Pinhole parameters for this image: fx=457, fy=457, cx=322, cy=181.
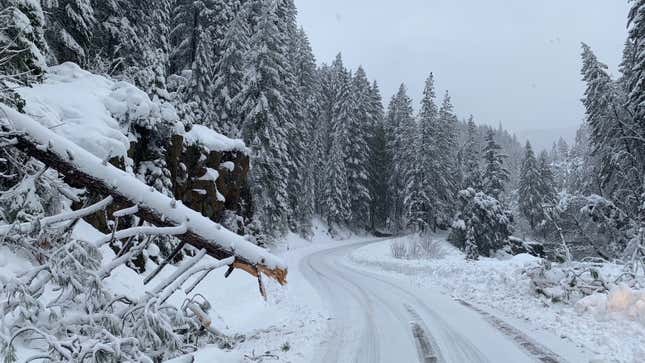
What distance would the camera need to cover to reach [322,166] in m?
51.7

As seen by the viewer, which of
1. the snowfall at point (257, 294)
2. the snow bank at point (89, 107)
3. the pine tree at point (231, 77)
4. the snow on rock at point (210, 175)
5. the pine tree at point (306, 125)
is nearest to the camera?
the snowfall at point (257, 294)

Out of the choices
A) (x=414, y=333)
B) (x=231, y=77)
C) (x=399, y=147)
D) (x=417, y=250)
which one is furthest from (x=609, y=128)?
(x=399, y=147)

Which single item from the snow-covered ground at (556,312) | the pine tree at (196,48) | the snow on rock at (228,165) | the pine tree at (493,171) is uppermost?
the pine tree at (196,48)

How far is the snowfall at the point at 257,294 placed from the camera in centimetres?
599

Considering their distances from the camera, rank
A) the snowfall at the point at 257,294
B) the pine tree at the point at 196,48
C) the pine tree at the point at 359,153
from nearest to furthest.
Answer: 1. the snowfall at the point at 257,294
2. the pine tree at the point at 196,48
3. the pine tree at the point at 359,153

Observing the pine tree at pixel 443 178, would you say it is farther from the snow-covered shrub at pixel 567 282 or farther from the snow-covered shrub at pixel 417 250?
the snow-covered shrub at pixel 567 282

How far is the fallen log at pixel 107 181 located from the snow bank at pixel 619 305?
770cm

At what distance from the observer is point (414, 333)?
8594mm

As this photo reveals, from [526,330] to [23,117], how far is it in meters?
8.60

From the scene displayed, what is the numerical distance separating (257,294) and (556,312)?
819 cm

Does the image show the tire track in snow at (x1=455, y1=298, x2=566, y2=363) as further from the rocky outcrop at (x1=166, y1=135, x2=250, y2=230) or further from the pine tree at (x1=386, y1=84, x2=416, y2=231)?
the pine tree at (x1=386, y1=84, x2=416, y2=231)

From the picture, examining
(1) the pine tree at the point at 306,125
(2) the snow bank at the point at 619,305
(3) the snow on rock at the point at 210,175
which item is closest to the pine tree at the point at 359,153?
(1) the pine tree at the point at 306,125

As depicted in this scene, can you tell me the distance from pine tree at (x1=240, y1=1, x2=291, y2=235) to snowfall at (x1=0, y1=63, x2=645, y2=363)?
11138 mm

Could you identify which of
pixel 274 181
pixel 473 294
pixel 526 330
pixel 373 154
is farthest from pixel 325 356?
pixel 373 154
